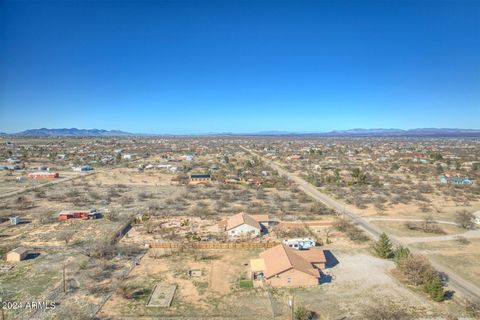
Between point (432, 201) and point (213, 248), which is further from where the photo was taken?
point (432, 201)

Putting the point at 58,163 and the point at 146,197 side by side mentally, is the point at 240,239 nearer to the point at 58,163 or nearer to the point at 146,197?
the point at 146,197

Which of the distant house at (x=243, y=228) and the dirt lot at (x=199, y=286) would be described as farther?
the distant house at (x=243, y=228)

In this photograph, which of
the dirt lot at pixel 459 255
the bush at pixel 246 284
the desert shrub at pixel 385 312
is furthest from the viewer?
the dirt lot at pixel 459 255

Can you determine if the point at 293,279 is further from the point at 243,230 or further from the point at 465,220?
the point at 465,220

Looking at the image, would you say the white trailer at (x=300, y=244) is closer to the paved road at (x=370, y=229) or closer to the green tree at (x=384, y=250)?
the green tree at (x=384, y=250)

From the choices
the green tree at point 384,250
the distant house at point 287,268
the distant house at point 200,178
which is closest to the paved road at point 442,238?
the green tree at point 384,250

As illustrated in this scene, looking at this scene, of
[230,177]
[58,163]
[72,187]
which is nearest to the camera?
[72,187]

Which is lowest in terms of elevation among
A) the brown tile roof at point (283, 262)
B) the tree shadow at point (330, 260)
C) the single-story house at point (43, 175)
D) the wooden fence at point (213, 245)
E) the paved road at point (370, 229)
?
the paved road at point (370, 229)

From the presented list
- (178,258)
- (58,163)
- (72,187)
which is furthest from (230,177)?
(58,163)
